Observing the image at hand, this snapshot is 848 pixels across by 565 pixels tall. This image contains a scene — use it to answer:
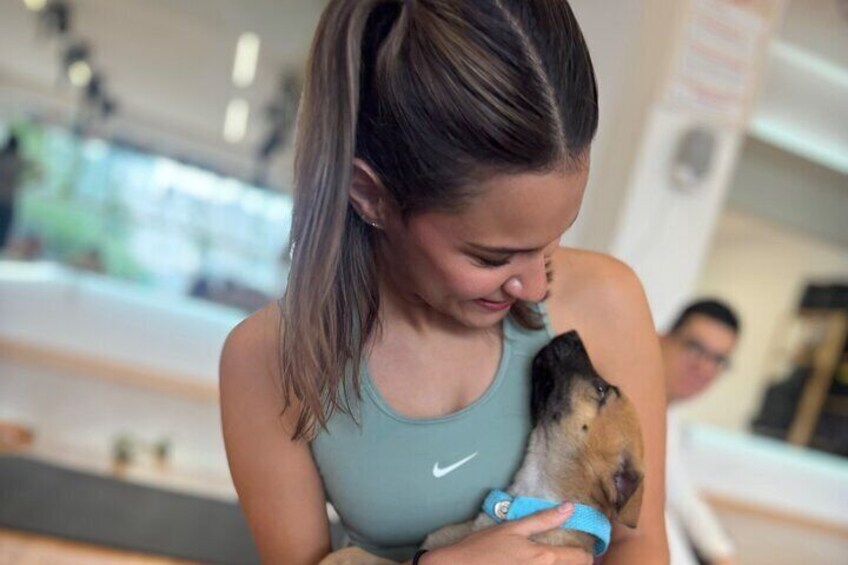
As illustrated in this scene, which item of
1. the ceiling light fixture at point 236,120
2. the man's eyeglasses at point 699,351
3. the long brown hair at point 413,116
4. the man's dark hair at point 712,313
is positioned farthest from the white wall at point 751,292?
the long brown hair at point 413,116

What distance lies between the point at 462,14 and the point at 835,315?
16.7ft

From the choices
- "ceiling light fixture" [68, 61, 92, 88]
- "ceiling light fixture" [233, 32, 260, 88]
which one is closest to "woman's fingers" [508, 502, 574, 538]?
"ceiling light fixture" [233, 32, 260, 88]

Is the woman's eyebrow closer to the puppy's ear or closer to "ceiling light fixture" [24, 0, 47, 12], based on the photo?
the puppy's ear

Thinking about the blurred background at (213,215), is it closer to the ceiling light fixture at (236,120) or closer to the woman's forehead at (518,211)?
the ceiling light fixture at (236,120)

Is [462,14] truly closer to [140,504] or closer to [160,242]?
[140,504]

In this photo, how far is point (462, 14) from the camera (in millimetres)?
701

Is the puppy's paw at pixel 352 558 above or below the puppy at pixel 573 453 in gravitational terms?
below

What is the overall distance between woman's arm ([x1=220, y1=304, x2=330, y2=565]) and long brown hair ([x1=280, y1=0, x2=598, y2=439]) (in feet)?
0.28

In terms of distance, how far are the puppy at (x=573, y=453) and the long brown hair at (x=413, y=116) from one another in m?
0.25

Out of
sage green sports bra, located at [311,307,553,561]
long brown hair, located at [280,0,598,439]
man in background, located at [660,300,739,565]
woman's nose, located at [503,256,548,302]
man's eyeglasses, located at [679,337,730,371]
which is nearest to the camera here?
long brown hair, located at [280,0,598,439]

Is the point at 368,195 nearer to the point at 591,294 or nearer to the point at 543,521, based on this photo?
the point at 591,294

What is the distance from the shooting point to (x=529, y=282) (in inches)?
32.4

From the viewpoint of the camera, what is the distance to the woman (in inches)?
28.5

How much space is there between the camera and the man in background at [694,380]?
230cm
